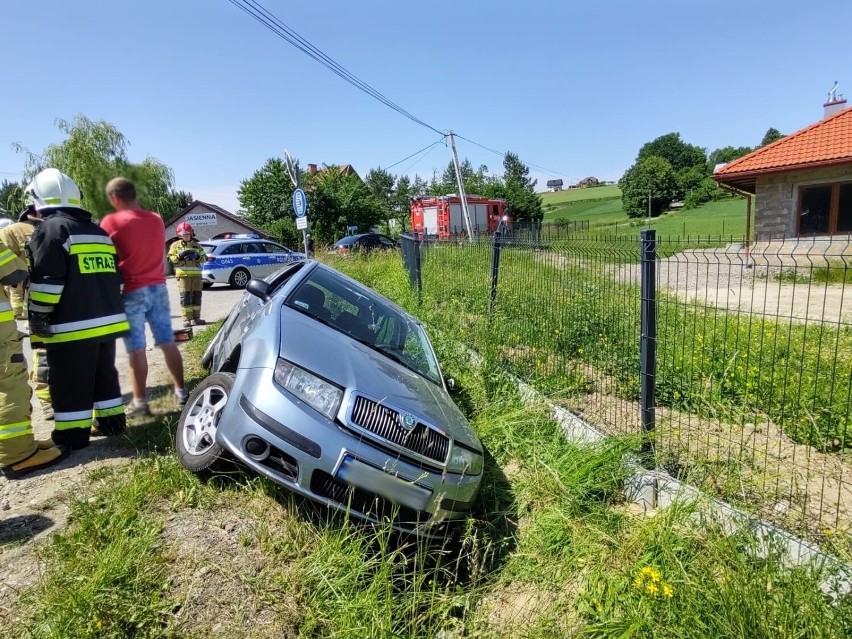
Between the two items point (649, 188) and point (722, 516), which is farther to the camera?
point (649, 188)

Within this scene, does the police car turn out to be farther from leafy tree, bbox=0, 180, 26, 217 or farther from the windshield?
leafy tree, bbox=0, 180, 26, 217

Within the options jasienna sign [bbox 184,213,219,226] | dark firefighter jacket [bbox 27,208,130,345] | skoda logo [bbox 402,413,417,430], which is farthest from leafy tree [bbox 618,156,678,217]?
jasienna sign [bbox 184,213,219,226]

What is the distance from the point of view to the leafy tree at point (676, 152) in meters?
83.9

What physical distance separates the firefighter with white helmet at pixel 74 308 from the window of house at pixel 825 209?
18131mm

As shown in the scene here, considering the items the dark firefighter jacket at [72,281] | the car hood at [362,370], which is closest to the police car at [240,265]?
the car hood at [362,370]

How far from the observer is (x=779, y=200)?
15.7m

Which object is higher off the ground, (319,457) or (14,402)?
(14,402)

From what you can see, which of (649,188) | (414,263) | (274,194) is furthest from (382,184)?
(414,263)

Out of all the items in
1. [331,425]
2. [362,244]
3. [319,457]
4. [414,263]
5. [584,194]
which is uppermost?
[584,194]

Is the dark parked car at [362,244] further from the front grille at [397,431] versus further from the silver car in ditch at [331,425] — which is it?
the front grille at [397,431]

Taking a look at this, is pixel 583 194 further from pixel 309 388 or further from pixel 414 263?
pixel 309 388

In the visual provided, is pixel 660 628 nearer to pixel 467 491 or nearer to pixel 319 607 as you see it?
pixel 467 491

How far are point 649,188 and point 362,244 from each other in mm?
48149

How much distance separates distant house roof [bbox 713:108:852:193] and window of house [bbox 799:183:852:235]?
3.41ft
